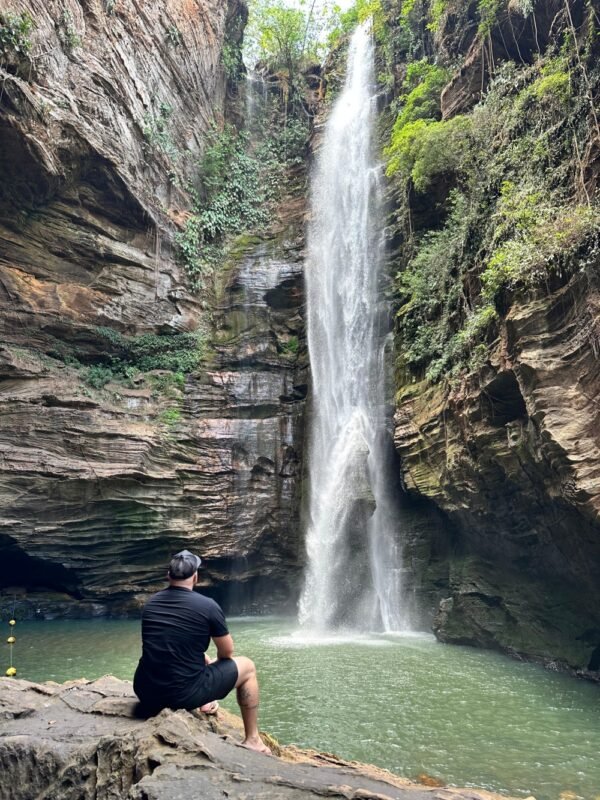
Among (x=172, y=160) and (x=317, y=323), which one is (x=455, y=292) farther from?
(x=172, y=160)

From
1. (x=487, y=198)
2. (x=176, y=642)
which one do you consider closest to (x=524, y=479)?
(x=487, y=198)

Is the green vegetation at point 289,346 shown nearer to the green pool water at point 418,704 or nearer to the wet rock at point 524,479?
the wet rock at point 524,479

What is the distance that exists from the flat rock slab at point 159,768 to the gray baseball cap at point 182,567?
29.2 inches

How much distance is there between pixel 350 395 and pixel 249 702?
13.1 m

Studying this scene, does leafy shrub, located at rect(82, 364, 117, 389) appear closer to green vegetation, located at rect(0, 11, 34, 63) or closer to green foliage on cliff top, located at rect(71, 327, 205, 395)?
green foliage on cliff top, located at rect(71, 327, 205, 395)

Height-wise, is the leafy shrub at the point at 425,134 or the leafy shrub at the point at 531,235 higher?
the leafy shrub at the point at 425,134

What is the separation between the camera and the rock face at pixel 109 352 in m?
14.0

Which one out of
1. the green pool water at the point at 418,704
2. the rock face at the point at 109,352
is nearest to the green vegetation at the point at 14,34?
the rock face at the point at 109,352

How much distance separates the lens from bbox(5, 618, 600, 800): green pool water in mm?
5223

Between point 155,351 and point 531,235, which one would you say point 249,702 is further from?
point 155,351

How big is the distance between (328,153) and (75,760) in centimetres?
2126

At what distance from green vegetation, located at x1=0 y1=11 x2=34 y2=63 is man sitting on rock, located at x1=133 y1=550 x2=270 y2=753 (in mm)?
13076

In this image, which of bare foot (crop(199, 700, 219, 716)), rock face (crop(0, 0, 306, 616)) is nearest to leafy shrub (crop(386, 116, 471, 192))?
rock face (crop(0, 0, 306, 616))

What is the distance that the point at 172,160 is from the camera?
19297 millimetres
